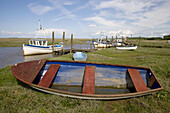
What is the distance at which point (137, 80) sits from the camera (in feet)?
20.2

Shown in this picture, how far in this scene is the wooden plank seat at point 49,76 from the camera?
6.00 metres

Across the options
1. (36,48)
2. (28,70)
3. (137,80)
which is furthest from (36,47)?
(137,80)

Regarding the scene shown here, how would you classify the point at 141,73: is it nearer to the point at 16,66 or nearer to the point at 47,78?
the point at 47,78

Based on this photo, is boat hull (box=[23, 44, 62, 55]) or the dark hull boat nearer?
the dark hull boat

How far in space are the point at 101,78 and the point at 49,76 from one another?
310cm

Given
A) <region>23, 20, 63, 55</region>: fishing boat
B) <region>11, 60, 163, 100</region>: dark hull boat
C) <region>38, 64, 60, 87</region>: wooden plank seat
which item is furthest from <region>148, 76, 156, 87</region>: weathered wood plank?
<region>23, 20, 63, 55</region>: fishing boat

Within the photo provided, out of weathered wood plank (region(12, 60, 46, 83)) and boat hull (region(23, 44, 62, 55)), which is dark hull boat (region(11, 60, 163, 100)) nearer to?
weathered wood plank (region(12, 60, 46, 83))

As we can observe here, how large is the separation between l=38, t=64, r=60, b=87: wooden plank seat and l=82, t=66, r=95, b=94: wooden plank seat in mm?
1903

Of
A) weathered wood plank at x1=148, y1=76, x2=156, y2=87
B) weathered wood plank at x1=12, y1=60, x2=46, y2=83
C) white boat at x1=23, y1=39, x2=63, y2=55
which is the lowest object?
weathered wood plank at x1=148, y1=76, x2=156, y2=87

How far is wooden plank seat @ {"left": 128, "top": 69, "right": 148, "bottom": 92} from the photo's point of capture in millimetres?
5790

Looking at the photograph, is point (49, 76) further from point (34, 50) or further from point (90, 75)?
point (34, 50)

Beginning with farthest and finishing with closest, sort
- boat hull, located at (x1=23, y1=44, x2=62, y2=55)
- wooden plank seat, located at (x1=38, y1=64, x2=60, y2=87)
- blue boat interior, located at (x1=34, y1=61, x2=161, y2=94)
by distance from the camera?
boat hull, located at (x1=23, y1=44, x2=62, y2=55) → blue boat interior, located at (x1=34, y1=61, x2=161, y2=94) → wooden plank seat, located at (x1=38, y1=64, x2=60, y2=87)

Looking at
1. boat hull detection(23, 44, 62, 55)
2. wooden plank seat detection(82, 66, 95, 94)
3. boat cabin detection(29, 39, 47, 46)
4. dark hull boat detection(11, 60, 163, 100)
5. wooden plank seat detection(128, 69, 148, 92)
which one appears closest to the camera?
wooden plank seat detection(82, 66, 95, 94)

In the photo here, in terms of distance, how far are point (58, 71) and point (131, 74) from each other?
4440 mm
